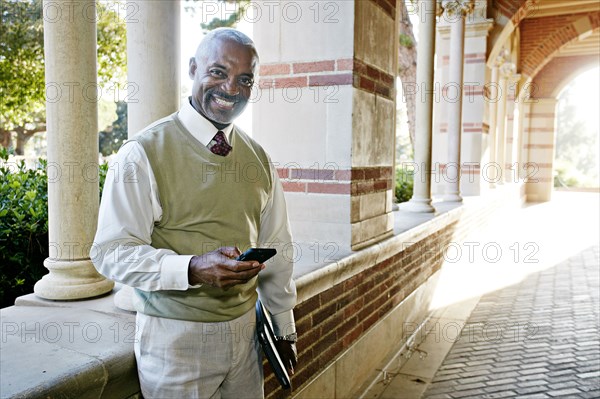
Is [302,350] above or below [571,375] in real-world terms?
above

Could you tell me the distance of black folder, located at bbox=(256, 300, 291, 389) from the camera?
186 centimetres

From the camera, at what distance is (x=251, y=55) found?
1.65 m

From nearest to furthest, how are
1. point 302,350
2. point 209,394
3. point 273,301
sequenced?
point 209,394, point 273,301, point 302,350

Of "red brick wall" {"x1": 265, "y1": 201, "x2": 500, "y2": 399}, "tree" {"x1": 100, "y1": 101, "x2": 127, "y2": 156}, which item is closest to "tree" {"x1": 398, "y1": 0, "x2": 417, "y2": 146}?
"red brick wall" {"x1": 265, "y1": 201, "x2": 500, "y2": 399}

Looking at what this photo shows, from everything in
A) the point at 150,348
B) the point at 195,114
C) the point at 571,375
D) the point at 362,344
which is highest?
the point at 195,114

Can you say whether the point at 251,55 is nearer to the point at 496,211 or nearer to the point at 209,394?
the point at 209,394

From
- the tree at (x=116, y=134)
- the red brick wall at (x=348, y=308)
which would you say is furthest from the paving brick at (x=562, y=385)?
the tree at (x=116, y=134)

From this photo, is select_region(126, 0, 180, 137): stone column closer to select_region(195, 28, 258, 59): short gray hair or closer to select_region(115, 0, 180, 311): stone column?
select_region(115, 0, 180, 311): stone column

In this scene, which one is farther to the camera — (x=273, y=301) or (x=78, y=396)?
(x=273, y=301)

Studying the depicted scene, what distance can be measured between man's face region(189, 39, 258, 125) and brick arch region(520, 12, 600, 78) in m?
13.8

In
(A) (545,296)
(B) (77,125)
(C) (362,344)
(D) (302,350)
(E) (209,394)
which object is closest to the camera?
(E) (209,394)

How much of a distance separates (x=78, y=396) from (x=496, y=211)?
1012 centimetres

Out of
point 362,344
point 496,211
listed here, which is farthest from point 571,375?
point 496,211

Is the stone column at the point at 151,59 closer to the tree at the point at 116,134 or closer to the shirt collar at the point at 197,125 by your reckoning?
the shirt collar at the point at 197,125
